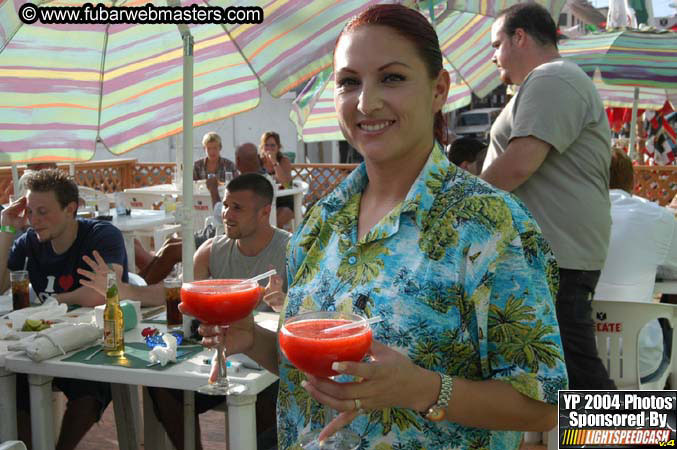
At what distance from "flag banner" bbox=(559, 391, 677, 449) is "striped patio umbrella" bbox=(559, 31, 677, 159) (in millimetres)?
4516

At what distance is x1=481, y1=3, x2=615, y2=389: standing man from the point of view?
2580 millimetres

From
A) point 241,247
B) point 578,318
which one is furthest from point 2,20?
point 578,318

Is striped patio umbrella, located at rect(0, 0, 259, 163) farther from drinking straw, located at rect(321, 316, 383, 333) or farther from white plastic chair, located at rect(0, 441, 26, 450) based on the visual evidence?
drinking straw, located at rect(321, 316, 383, 333)

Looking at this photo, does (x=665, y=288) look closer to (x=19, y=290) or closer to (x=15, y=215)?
(x=19, y=290)

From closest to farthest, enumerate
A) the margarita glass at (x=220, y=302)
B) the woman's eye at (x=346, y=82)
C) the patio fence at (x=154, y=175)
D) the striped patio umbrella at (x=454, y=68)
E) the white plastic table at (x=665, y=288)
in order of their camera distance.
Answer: the woman's eye at (x=346, y=82)
the margarita glass at (x=220, y=302)
the white plastic table at (x=665, y=288)
the striped patio umbrella at (x=454, y=68)
the patio fence at (x=154, y=175)

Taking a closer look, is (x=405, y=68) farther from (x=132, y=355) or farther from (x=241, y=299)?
(x=132, y=355)

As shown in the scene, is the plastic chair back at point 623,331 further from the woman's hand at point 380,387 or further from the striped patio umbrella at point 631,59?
the striped patio umbrella at point 631,59

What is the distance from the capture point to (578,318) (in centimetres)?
265

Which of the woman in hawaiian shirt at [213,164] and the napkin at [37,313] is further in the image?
the woman in hawaiian shirt at [213,164]

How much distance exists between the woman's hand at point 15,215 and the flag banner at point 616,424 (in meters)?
3.73

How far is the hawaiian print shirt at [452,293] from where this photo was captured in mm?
1086

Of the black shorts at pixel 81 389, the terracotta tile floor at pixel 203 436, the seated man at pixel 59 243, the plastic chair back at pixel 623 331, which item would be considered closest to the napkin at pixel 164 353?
the black shorts at pixel 81 389

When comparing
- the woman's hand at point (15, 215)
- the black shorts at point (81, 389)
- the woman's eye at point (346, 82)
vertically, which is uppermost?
the woman's eye at point (346, 82)

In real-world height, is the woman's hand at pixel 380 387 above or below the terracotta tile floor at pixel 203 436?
above
